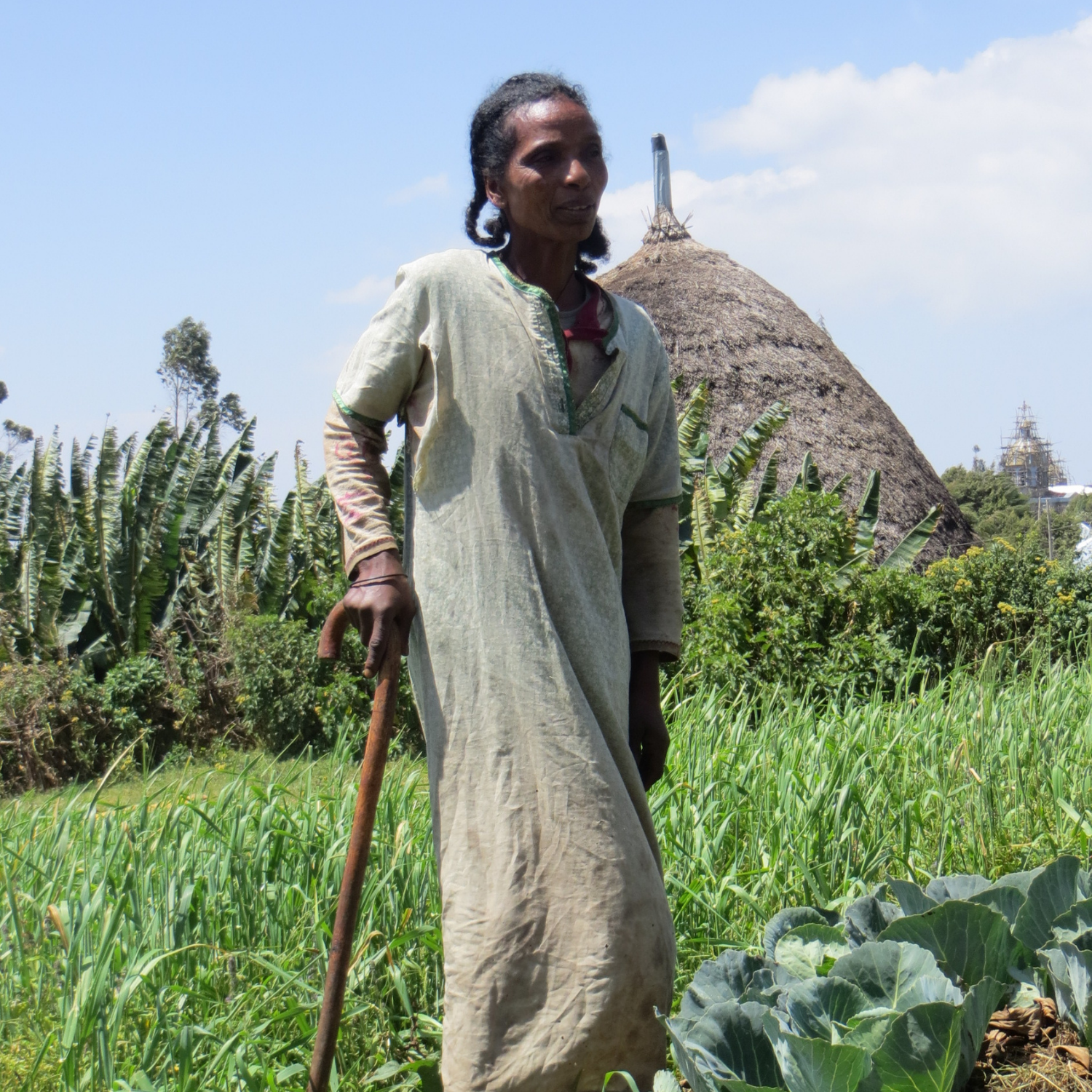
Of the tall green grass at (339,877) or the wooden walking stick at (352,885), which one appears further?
the tall green grass at (339,877)

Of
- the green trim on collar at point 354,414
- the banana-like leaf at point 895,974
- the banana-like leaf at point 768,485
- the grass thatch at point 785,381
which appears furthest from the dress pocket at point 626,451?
the grass thatch at point 785,381

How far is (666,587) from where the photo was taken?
2385mm

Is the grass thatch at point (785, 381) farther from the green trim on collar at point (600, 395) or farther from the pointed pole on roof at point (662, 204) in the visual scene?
the green trim on collar at point (600, 395)

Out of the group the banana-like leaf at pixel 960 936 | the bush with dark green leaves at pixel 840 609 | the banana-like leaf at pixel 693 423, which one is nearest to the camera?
the banana-like leaf at pixel 960 936

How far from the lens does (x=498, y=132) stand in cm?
220

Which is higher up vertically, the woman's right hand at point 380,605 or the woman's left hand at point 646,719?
the woman's right hand at point 380,605

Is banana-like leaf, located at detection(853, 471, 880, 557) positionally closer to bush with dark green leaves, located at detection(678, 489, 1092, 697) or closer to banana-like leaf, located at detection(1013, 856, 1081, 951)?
bush with dark green leaves, located at detection(678, 489, 1092, 697)

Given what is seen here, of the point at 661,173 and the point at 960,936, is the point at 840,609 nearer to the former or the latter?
the point at 960,936

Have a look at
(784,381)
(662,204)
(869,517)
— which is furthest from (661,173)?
(869,517)

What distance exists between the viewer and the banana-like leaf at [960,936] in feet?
5.99

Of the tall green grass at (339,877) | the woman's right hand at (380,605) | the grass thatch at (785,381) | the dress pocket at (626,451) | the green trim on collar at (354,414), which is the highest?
the grass thatch at (785,381)

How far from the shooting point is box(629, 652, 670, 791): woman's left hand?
2312mm

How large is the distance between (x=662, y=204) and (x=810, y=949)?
44.0 ft

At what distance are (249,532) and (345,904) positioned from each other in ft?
25.3
